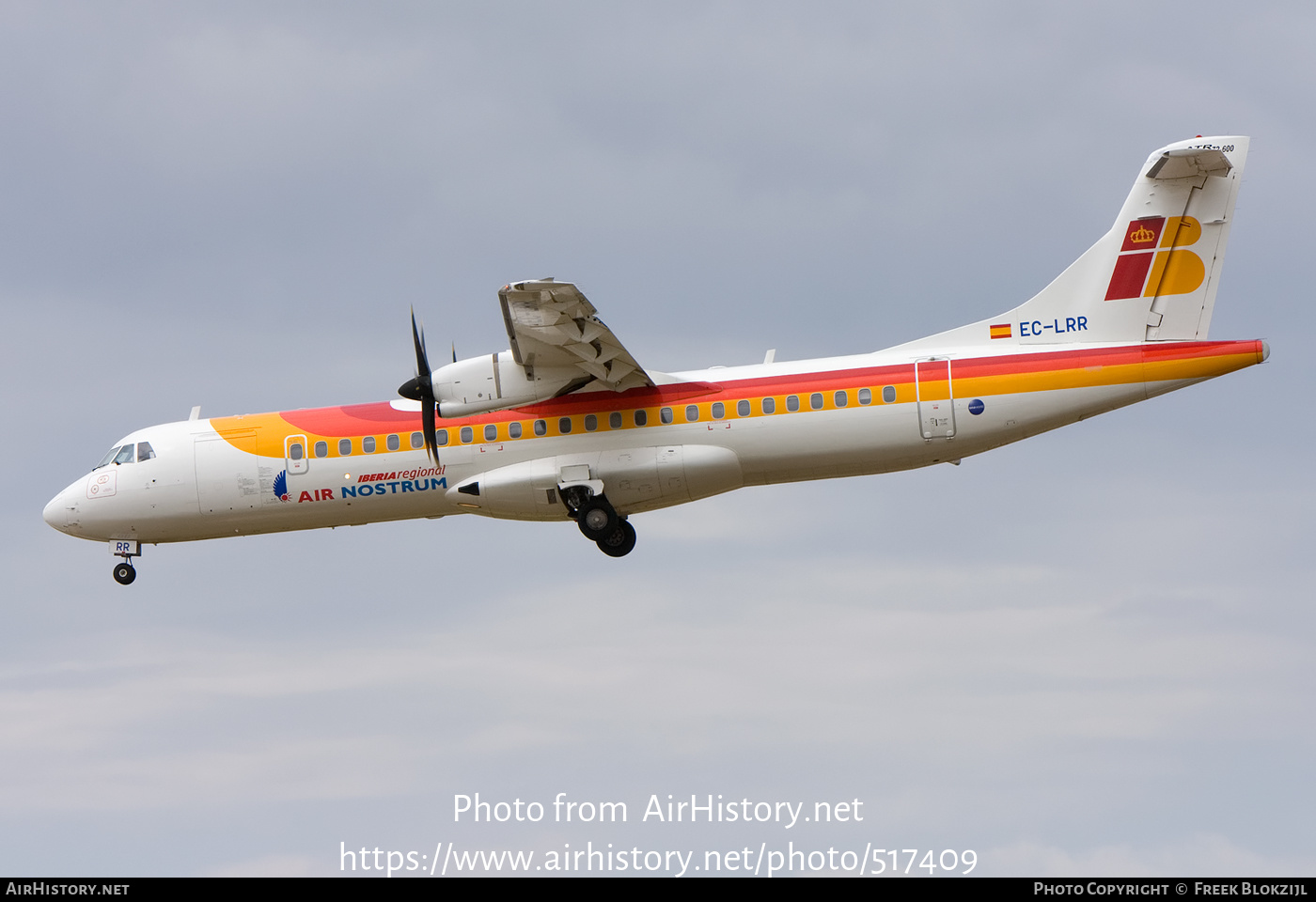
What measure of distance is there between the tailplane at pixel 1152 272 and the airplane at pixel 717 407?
0.03 meters

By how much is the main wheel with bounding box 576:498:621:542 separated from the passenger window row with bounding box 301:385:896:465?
1432mm

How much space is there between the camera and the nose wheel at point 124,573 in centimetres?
3056

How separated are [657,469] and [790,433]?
103 inches

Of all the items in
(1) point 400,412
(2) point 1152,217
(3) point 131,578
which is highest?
(2) point 1152,217

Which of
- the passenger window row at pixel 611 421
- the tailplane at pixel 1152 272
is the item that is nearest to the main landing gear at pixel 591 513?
the passenger window row at pixel 611 421

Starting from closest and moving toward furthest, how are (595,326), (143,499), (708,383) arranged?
(595,326)
(708,383)
(143,499)

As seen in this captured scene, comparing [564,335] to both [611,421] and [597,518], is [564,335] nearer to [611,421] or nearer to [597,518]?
[611,421]

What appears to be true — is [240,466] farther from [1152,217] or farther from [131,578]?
[1152,217]

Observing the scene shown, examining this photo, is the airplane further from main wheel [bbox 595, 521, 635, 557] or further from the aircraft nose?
the aircraft nose

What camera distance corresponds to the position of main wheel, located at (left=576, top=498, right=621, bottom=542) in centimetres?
2809

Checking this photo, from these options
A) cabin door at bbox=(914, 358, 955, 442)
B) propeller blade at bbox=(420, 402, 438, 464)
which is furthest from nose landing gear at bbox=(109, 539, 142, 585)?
cabin door at bbox=(914, 358, 955, 442)

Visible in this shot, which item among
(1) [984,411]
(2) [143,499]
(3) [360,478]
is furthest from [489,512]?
(1) [984,411]

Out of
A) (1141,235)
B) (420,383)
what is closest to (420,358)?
(420,383)

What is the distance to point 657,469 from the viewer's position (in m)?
27.7
